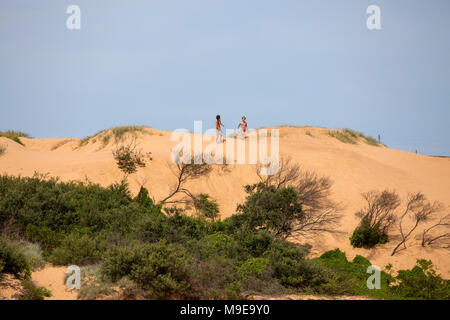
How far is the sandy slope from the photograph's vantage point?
17375 mm

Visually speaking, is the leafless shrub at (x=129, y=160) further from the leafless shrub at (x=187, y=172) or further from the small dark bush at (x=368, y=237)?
the small dark bush at (x=368, y=237)

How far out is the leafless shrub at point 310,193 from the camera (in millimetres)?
18047

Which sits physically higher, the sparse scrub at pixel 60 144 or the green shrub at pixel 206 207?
the sparse scrub at pixel 60 144

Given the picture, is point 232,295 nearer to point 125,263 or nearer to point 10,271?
point 125,263

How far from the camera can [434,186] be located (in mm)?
21609

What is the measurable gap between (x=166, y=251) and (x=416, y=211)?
1180 cm

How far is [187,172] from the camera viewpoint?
20.9 meters

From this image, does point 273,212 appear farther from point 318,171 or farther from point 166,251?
point 166,251

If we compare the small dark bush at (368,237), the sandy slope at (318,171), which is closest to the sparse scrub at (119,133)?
the sandy slope at (318,171)

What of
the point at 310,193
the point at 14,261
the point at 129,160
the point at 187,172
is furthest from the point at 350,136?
the point at 14,261

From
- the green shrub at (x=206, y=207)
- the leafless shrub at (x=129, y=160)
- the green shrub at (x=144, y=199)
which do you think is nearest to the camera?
the green shrub at (x=144, y=199)

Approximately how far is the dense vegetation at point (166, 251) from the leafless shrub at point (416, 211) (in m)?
2.18

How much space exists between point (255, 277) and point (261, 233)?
2665 millimetres
